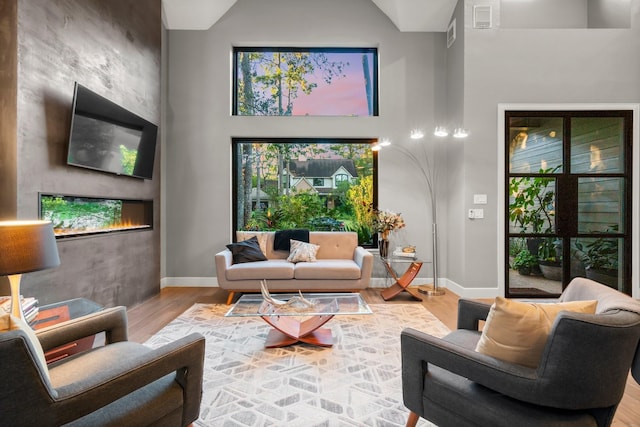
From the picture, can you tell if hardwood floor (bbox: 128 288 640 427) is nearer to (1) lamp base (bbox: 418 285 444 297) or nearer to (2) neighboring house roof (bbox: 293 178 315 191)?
(1) lamp base (bbox: 418 285 444 297)

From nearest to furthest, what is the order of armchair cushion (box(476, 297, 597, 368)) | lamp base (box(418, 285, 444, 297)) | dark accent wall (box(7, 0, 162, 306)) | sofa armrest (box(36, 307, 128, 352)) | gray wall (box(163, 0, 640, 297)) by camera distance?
armchair cushion (box(476, 297, 597, 368))
sofa armrest (box(36, 307, 128, 352))
dark accent wall (box(7, 0, 162, 306))
lamp base (box(418, 285, 444, 297))
gray wall (box(163, 0, 640, 297))

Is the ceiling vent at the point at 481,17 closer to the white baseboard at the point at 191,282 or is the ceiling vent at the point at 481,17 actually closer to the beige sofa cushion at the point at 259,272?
the beige sofa cushion at the point at 259,272

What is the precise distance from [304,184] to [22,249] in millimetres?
3737

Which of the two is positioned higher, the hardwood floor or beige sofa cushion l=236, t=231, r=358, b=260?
beige sofa cushion l=236, t=231, r=358, b=260

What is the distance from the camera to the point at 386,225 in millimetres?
4512

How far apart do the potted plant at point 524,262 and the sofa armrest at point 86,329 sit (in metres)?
4.46

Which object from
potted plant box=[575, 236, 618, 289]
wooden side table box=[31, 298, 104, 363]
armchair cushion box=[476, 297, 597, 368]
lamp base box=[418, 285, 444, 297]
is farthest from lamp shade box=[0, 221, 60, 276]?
potted plant box=[575, 236, 618, 289]

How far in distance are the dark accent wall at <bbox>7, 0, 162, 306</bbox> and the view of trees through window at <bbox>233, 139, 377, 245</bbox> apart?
1297mm

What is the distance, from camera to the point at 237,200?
202 inches

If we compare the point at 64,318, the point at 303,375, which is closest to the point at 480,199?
the point at 303,375

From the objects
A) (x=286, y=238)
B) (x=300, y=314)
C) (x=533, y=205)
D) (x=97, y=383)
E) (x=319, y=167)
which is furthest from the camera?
(x=319, y=167)

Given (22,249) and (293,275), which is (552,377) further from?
(293,275)

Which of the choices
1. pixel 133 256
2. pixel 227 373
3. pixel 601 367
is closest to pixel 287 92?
pixel 133 256

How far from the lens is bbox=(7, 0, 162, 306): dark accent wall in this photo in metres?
2.48
